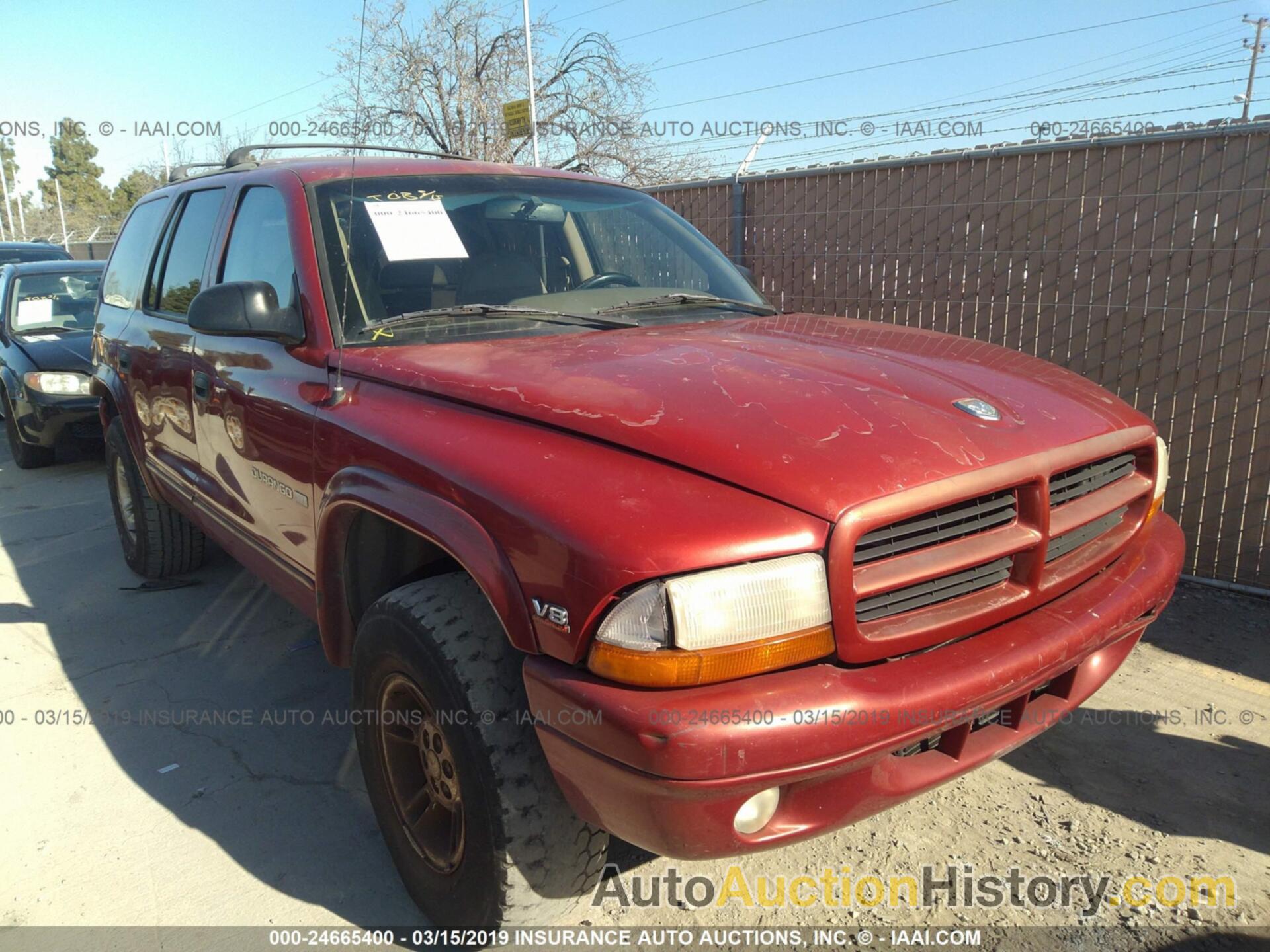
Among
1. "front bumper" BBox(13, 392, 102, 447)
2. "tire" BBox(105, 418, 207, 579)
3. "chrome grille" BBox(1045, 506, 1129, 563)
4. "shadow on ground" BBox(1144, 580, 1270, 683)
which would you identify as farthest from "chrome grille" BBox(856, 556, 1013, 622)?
"front bumper" BBox(13, 392, 102, 447)

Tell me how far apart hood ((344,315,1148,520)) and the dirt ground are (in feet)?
4.11

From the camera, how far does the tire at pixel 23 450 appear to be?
7.84m

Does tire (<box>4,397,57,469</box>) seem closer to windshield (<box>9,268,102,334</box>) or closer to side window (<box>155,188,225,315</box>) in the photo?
windshield (<box>9,268,102,334</box>)

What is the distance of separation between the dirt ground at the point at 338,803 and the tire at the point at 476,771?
37 cm

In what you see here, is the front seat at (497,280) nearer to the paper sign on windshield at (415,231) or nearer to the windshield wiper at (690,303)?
the paper sign on windshield at (415,231)

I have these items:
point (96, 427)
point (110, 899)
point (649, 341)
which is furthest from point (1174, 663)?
point (96, 427)

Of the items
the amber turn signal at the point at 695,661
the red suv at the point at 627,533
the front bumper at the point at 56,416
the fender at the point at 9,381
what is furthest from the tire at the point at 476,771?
the fender at the point at 9,381

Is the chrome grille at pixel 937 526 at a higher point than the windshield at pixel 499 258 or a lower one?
lower

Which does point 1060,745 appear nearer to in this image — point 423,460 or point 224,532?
point 423,460

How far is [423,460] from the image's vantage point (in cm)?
210

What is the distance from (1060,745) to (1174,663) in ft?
3.20

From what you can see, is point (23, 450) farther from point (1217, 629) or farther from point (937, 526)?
point (1217, 629)

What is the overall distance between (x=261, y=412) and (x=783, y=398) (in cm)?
179

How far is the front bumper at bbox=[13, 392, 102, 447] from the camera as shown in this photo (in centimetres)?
742
